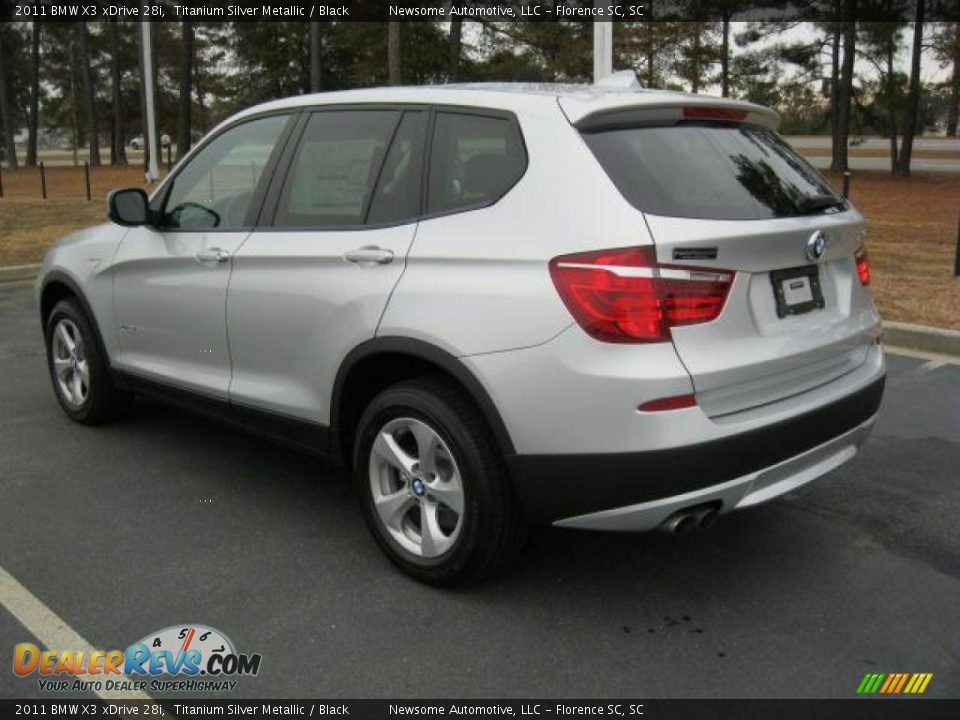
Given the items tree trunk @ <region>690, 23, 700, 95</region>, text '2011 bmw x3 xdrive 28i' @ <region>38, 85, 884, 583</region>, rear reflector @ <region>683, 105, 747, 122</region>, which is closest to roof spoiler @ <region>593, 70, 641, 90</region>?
text '2011 bmw x3 xdrive 28i' @ <region>38, 85, 884, 583</region>

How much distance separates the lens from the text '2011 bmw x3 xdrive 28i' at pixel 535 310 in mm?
2801

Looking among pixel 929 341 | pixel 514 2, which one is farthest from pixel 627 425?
pixel 514 2

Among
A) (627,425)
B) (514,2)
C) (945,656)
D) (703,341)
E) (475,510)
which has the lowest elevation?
(945,656)

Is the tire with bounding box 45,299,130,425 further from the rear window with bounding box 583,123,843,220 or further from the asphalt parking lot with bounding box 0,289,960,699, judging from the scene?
the rear window with bounding box 583,123,843,220

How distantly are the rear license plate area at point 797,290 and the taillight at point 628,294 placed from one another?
1.33ft

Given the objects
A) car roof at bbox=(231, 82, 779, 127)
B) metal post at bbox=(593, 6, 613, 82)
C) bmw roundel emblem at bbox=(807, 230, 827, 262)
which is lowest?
bmw roundel emblem at bbox=(807, 230, 827, 262)

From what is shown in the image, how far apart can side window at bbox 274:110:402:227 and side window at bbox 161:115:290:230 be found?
241 mm

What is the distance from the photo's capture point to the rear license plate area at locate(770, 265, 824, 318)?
3074mm

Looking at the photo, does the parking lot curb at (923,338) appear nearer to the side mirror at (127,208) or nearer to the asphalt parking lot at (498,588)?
the asphalt parking lot at (498,588)

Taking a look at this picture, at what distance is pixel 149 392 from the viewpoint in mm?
4621

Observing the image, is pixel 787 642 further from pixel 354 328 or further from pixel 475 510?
pixel 354 328

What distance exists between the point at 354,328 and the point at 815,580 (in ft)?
6.26

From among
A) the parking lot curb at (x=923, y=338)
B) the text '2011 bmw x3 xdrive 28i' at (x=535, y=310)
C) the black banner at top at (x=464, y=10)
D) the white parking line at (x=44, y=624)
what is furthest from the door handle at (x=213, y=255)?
the black banner at top at (x=464, y=10)
